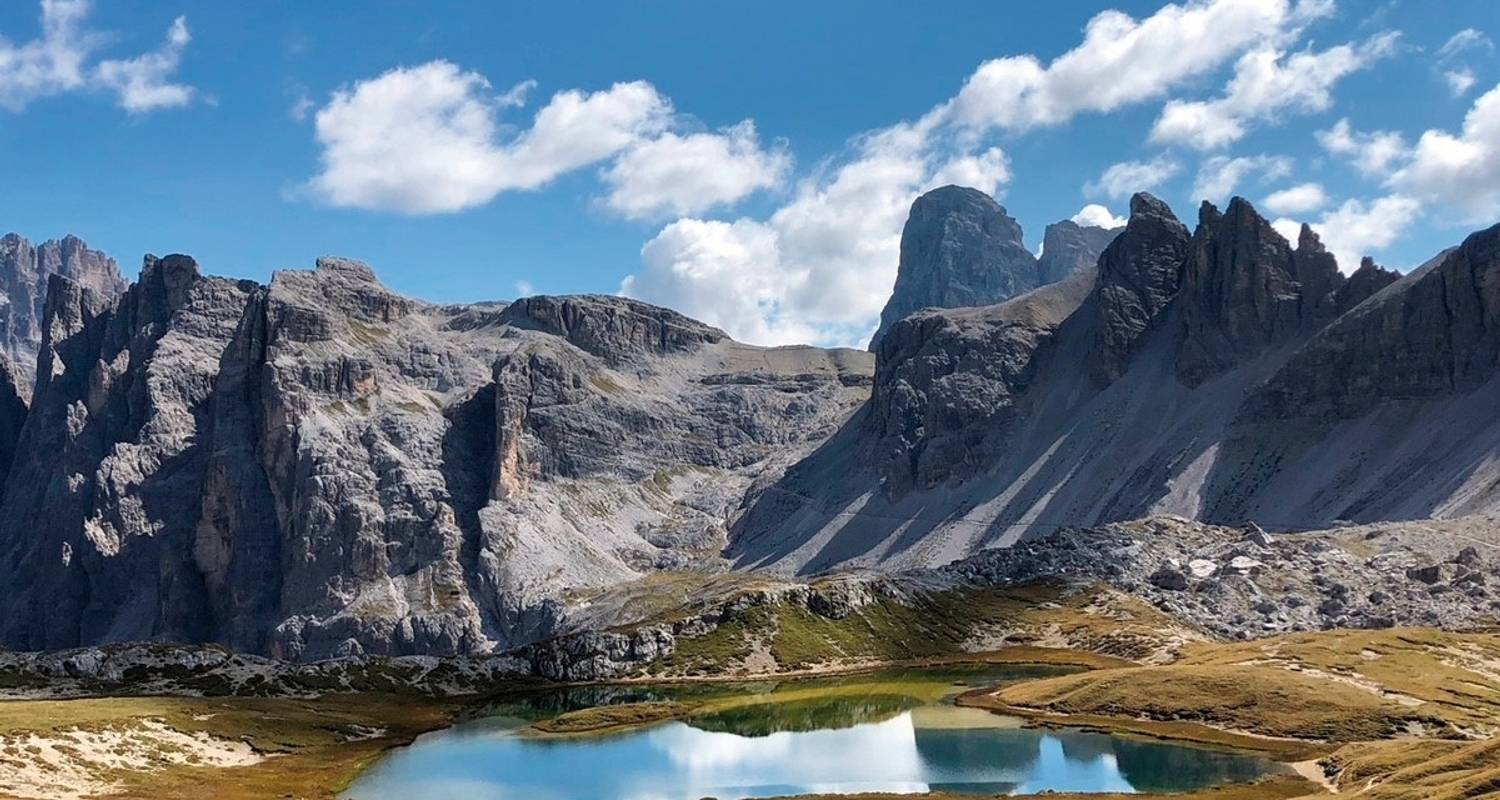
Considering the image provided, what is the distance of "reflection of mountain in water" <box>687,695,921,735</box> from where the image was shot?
12606 cm

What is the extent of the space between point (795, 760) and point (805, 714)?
25.6 m

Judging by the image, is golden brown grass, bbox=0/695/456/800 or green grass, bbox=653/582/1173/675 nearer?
golden brown grass, bbox=0/695/456/800

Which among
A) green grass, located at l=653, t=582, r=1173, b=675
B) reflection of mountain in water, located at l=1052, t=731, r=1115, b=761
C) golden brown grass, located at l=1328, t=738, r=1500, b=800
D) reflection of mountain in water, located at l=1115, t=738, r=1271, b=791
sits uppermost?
green grass, located at l=653, t=582, r=1173, b=675

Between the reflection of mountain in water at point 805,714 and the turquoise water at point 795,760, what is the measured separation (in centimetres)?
30

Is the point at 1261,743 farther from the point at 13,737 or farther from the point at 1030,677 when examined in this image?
the point at 13,737

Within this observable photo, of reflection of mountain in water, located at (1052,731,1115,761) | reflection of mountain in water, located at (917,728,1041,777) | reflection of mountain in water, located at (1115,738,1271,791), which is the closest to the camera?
reflection of mountain in water, located at (1115,738,1271,791)

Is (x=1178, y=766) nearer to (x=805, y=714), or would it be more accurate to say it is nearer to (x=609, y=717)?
(x=805, y=714)

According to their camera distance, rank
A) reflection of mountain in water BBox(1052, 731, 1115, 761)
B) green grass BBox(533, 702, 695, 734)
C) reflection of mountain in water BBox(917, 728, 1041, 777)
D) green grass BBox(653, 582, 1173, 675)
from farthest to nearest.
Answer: green grass BBox(653, 582, 1173, 675)
green grass BBox(533, 702, 695, 734)
reflection of mountain in water BBox(1052, 731, 1115, 761)
reflection of mountain in water BBox(917, 728, 1041, 777)

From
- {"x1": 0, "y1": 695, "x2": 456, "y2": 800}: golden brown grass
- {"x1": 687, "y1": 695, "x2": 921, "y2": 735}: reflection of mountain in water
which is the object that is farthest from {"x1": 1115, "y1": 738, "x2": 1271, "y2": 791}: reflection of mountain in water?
{"x1": 0, "y1": 695, "x2": 456, "y2": 800}: golden brown grass

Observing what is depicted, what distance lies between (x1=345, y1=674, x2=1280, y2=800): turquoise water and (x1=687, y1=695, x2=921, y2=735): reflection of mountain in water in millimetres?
296

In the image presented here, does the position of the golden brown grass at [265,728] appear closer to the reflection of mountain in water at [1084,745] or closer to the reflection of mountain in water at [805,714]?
the reflection of mountain in water at [805,714]

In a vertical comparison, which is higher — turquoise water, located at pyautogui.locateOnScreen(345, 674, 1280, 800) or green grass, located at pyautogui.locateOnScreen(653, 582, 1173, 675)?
green grass, located at pyautogui.locateOnScreen(653, 582, 1173, 675)

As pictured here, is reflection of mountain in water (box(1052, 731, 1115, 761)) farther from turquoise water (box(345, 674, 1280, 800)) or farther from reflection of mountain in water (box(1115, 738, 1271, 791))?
reflection of mountain in water (box(1115, 738, 1271, 791))

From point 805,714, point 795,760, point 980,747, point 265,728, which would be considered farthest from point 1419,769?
point 265,728
